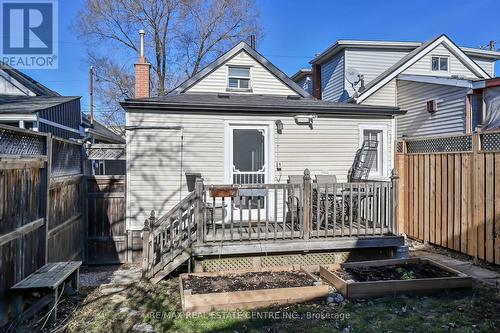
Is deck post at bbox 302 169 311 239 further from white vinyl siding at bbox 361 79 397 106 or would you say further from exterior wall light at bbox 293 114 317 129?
white vinyl siding at bbox 361 79 397 106

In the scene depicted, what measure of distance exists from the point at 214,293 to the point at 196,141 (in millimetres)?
3435

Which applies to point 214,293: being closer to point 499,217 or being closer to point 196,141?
point 196,141

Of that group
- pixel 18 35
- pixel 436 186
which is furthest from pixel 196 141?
pixel 18 35

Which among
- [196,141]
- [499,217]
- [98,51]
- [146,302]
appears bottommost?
[146,302]

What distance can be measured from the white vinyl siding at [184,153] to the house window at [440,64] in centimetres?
855

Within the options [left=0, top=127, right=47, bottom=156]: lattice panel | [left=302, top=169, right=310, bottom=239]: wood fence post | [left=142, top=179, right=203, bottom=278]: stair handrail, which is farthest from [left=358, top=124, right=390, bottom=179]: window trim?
[left=0, top=127, right=47, bottom=156]: lattice panel

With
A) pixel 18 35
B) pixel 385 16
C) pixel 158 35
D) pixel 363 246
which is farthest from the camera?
pixel 158 35

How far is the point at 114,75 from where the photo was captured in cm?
2175

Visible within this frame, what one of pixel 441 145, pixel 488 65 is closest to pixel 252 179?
pixel 441 145

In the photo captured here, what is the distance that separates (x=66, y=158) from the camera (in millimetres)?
5871

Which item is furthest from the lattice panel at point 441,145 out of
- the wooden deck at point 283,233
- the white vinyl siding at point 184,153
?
the wooden deck at point 283,233

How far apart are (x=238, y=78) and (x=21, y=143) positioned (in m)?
6.86

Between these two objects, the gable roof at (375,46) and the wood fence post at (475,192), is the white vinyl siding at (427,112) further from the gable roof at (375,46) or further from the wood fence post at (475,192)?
the wood fence post at (475,192)

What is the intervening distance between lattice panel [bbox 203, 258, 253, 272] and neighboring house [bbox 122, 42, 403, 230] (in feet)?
5.50
